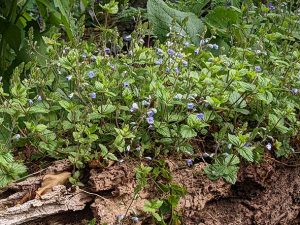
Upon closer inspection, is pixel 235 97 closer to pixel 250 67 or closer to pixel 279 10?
pixel 250 67

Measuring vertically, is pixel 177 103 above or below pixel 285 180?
above

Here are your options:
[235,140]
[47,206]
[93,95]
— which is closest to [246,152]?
[235,140]

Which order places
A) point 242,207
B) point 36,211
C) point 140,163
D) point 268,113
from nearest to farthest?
point 36,211
point 140,163
point 242,207
point 268,113

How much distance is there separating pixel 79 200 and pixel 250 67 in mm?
1232

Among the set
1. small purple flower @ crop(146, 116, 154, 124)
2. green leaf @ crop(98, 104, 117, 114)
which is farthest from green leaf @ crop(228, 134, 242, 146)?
green leaf @ crop(98, 104, 117, 114)

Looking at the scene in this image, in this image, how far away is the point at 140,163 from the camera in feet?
7.20

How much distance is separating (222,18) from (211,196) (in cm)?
167

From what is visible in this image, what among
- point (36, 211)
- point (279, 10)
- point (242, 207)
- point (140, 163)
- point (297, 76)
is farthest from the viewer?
Result: point (279, 10)

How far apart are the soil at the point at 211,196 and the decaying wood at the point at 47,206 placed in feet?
0.11

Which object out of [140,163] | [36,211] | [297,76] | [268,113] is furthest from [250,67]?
[36,211]

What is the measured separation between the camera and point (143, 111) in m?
2.26

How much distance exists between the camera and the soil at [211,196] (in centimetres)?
206

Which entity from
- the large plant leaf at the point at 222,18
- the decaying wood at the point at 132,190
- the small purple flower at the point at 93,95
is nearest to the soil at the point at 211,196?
the decaying wood at the point at 132,190

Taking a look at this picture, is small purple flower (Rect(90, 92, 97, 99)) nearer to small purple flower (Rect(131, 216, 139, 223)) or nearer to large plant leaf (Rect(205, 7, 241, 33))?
small purple flower (Rect(131, 216, 139, 223))
